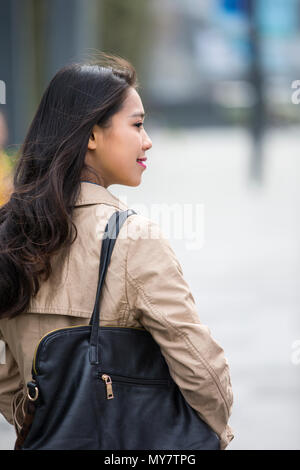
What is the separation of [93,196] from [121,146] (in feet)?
0.54

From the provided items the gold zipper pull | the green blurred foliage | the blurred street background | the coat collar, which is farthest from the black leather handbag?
the green blurred foliage

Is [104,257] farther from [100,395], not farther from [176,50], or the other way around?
[176,50]

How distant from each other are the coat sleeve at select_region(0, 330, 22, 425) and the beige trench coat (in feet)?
0.72

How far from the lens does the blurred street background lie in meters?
5.05

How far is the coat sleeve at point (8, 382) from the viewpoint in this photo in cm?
237

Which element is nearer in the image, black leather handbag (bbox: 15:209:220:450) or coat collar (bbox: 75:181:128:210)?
black leather handbag (bbox: 15:209:220:450)

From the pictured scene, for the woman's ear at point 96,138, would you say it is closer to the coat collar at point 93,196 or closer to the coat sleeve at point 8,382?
the coat collar at point 93,196

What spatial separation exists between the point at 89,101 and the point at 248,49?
17715 millimetres

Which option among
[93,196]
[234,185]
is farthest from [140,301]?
[234,185]

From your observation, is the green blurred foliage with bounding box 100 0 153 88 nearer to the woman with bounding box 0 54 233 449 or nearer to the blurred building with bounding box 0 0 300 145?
the blurred building with bounding box 0 0 300 145

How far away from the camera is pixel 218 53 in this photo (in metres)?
32.0

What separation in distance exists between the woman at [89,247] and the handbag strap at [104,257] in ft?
0.07

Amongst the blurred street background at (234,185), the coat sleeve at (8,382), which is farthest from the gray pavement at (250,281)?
the coat sleeve at (8,382)
